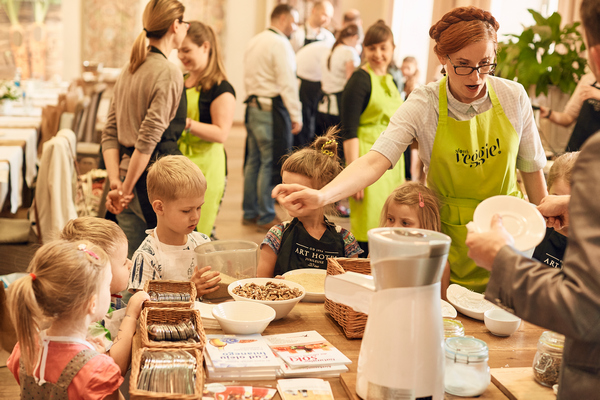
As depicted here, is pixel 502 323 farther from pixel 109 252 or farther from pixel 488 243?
pixel 109 252

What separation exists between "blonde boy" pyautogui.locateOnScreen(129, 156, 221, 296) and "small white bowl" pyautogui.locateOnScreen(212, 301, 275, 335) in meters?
0.58

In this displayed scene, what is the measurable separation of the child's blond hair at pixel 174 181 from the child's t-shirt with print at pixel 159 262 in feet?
0.49

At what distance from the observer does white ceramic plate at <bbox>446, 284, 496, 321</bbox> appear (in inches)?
61.8

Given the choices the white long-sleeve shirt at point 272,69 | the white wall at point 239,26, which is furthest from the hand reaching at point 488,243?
the white wall at point 239,26

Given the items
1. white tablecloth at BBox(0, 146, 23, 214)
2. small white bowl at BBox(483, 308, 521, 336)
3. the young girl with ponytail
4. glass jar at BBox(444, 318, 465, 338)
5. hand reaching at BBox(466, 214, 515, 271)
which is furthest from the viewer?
white tablecloth at BBox(0, 146, 23, 214)

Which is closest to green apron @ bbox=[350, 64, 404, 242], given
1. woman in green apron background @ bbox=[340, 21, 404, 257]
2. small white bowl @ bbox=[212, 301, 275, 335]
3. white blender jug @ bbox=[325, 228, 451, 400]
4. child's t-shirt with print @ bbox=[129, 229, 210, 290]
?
woman in green apron background @ bbox=[340, 21, 404, 257]

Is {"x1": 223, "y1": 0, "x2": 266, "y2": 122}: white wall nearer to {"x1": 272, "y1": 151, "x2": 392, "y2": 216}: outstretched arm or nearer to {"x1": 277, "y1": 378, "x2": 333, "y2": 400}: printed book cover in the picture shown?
{"x1": 272, "y1": 151, "x2": 392, "y2": 216}: outstretched arm

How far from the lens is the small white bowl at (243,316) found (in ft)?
4.46

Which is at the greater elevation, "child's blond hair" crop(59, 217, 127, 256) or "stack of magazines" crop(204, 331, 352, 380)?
"child's blond hair" crop(59, 217, 127, 256)

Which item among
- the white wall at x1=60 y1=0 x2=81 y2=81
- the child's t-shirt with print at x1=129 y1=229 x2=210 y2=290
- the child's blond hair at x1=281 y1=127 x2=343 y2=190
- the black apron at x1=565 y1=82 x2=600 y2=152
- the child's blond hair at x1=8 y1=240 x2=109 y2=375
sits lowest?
the child's t-shirt with print at x1=129 y1=229 x2=210 y2=290

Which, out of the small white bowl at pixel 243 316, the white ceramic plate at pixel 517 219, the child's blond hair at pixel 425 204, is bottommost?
the small white bowl at pixel 243 316

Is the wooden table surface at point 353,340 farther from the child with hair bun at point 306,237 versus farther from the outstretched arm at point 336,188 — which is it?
the child with hair bun at point 306,237

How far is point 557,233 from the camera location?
2.06 m

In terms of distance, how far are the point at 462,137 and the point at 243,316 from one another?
0.94m
